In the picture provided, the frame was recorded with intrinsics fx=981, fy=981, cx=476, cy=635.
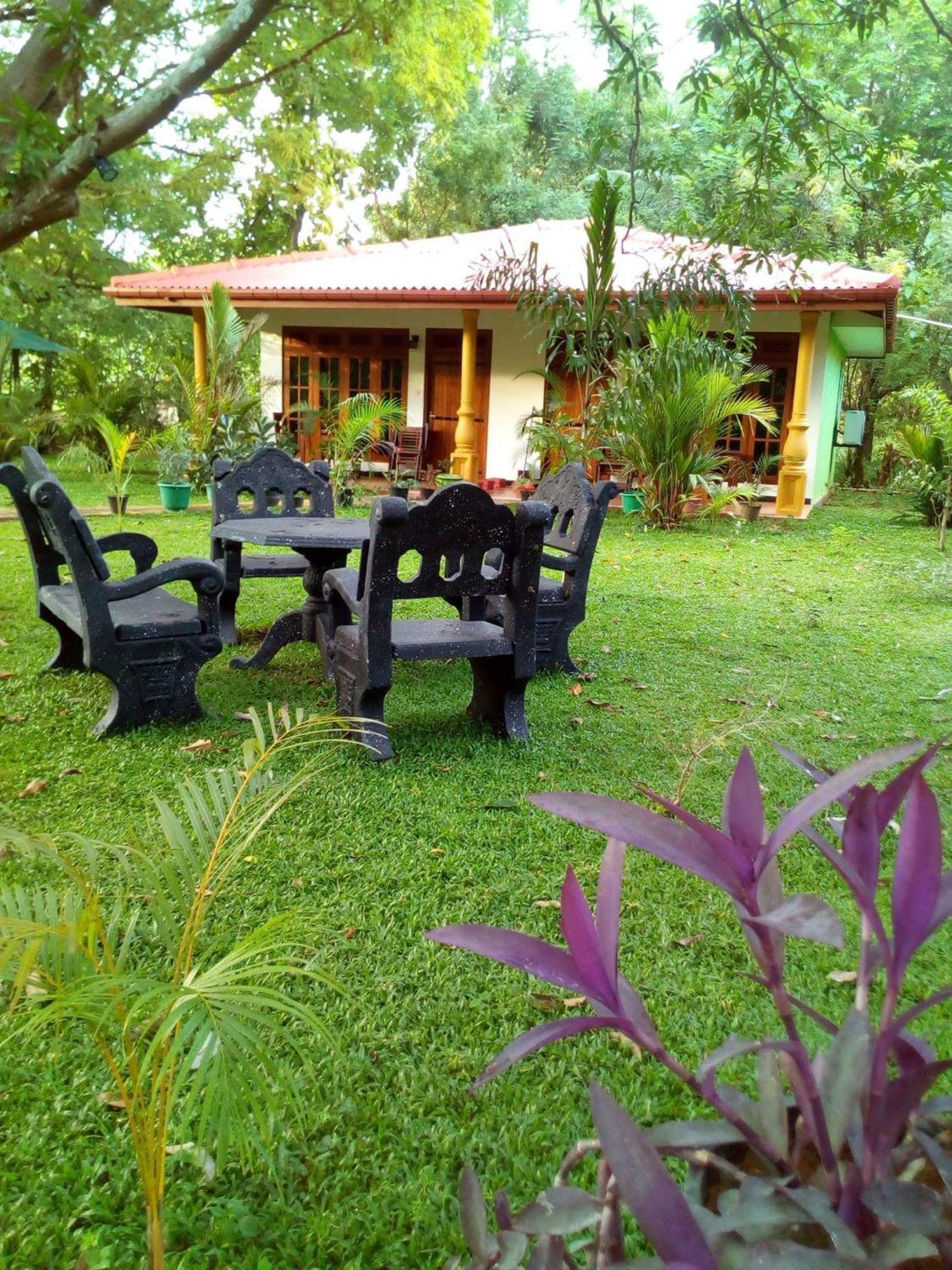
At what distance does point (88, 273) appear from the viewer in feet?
61.8

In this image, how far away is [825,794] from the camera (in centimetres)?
89

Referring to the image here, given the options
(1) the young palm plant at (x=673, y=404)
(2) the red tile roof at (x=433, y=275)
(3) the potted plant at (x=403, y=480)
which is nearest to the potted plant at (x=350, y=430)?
(3) the potted plant at (x=403, y=480)

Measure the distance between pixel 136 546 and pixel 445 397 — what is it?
11651 millimetres

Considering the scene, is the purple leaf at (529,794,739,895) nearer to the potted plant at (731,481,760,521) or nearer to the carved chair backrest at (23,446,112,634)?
the carved chair backrest at (23,446,112,634)

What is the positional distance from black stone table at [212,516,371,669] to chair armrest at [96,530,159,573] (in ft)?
1.11

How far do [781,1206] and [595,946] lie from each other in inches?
10.4

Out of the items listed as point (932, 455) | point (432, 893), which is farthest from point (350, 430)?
point (432, 893)

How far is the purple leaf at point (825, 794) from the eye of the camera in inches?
34.9

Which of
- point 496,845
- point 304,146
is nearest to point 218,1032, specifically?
point 496,845

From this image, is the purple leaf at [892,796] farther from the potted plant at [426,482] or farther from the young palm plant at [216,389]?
the potted plant at [426,482]

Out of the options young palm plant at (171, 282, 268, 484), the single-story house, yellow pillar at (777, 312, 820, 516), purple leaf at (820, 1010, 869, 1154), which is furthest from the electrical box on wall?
purple leaf at (820, 1010, 869, 1154)

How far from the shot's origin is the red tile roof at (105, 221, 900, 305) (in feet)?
40.2

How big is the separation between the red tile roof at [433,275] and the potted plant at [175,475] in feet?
9.33

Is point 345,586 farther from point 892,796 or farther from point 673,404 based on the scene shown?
point 673,404
